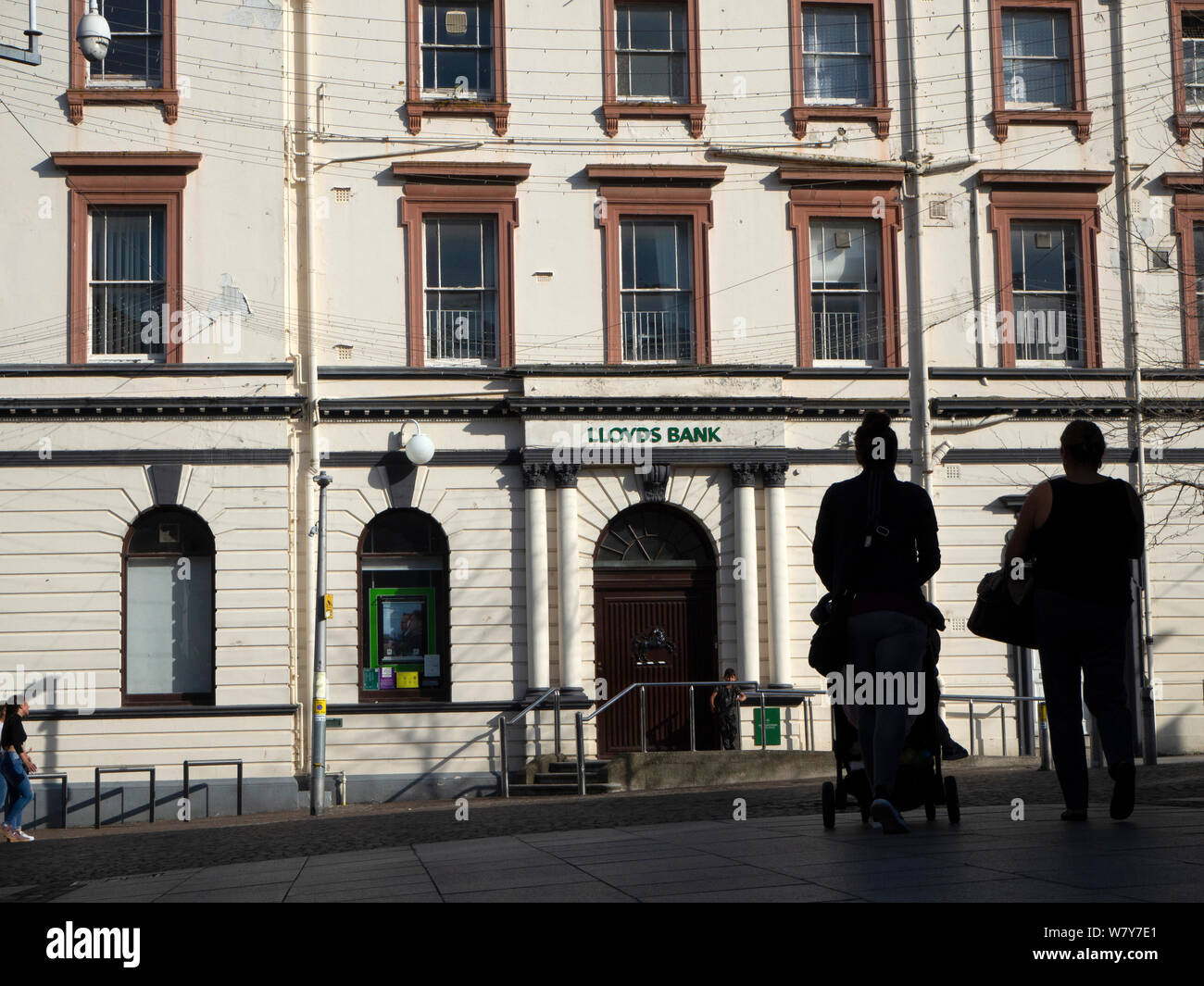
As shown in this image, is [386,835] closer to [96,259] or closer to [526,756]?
[526,756]

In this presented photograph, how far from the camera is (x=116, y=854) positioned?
14.6m

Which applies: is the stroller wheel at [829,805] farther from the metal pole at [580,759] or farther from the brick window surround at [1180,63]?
the brick window surround at [1180,63]

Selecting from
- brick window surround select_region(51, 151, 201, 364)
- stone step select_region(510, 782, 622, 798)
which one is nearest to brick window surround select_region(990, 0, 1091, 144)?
stone step select_region(510, 782, 622, 798)

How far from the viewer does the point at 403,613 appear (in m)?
23.1

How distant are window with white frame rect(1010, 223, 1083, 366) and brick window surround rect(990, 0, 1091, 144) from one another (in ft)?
5.38

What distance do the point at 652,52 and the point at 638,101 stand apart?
2.75 ft

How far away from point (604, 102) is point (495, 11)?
2264 mm

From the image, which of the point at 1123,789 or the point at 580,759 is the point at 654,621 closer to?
the point at 580,759

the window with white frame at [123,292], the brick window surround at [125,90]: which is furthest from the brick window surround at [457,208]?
the window with white frame at [123,292]

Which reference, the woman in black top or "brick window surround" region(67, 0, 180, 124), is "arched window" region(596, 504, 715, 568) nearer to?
"brick window surround" region(67, 0, 180, 124)

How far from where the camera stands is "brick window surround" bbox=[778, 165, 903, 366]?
79.0 ft

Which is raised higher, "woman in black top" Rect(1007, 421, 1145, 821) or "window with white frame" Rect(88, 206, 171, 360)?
"window with white frame" Rect(88, 206, 171, 360)

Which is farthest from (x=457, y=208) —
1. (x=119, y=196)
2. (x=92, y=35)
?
(x=92, y=35)

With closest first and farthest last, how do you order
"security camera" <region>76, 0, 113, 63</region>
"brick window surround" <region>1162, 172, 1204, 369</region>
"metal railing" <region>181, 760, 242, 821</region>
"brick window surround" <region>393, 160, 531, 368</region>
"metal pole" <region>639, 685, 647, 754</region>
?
"security camera" <region>76, 0, 113, 63</region>, "metal railing" <region>181, 760, 242, 821</region>, "metal pole" <region>639, 685, 647, 754</region>, "brick window surround" <region>393, 160, 531, 368</region>, "brick window surround" <region>1162, 172, 1204, 369</region>
